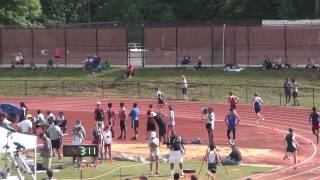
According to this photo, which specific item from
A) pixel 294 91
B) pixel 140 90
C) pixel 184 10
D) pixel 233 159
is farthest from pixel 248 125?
pixel 184 10

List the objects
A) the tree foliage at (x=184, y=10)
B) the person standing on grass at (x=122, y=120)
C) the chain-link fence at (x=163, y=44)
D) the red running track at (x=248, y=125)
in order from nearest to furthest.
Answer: the red running track at (x=248, y=125)
the person standing on grass at (x=122, y=120)
the chain-link fence at (x=163, y=44)
the tree foliage at (x=184, y=10)

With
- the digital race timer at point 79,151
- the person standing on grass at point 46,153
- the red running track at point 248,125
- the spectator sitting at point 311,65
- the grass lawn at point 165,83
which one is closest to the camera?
the digital race timer at point 79,151

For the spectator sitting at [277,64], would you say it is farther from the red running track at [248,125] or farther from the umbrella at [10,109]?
the umbrella at [10,109]

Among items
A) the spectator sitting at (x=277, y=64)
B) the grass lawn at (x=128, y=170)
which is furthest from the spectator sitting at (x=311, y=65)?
the grass lawn at (x=128, y=170)

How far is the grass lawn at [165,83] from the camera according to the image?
5419cm

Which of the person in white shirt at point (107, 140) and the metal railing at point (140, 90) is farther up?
the metal railing at point (140, 90)

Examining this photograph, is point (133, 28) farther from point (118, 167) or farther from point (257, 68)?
point (118, 167)

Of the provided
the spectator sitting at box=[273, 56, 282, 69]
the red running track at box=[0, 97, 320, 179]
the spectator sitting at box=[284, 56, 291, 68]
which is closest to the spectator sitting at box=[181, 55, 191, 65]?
the spectator sitting at box=[273, 56, 282, 69]

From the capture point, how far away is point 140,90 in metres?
55.5

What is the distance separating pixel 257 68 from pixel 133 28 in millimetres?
14063

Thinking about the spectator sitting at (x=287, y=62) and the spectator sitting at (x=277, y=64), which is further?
the spectator sitting at (x=287, y=62)

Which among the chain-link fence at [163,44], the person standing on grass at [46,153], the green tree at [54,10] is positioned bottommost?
the person standing on grass at [46,153]

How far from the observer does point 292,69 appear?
61.0 m

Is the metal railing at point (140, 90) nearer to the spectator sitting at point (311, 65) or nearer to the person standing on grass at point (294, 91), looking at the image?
the person standing on grass at point (294, 91)
